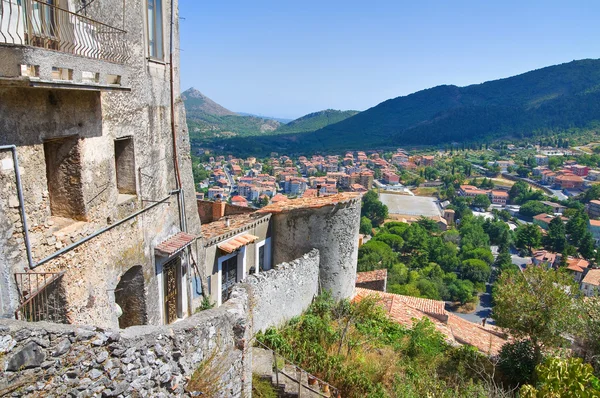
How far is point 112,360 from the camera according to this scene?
4.12m

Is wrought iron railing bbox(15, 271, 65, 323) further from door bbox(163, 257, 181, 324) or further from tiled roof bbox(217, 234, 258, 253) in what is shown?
tiled roof bbox(217, 234, 258, 253)

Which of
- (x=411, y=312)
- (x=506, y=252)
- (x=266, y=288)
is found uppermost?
(x=266, y=288)

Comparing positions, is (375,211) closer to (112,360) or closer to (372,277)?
(372,277)

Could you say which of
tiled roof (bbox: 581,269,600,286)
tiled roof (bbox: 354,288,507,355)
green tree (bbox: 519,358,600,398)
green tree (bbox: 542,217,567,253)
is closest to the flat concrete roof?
green tree (bbox: 542,217,567,253)

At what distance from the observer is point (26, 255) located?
582 cm

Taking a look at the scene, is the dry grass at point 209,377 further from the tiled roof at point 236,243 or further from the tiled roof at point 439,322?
the tiled roof at point 439,322

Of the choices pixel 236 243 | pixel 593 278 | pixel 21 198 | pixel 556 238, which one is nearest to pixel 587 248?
pixel 556 238

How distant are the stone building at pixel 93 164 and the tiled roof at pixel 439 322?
8592mm

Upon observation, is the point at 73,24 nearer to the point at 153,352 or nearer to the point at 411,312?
the point at 153,352

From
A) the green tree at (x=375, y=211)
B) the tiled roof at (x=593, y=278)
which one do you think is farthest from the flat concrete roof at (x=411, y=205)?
the tiled roof at (x=593, y=278)

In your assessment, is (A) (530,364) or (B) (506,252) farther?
(B) (506,252)

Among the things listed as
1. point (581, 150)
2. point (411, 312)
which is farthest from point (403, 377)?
point (581, 150)

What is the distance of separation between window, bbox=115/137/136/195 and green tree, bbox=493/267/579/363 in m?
10.9

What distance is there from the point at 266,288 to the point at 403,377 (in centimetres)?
419
